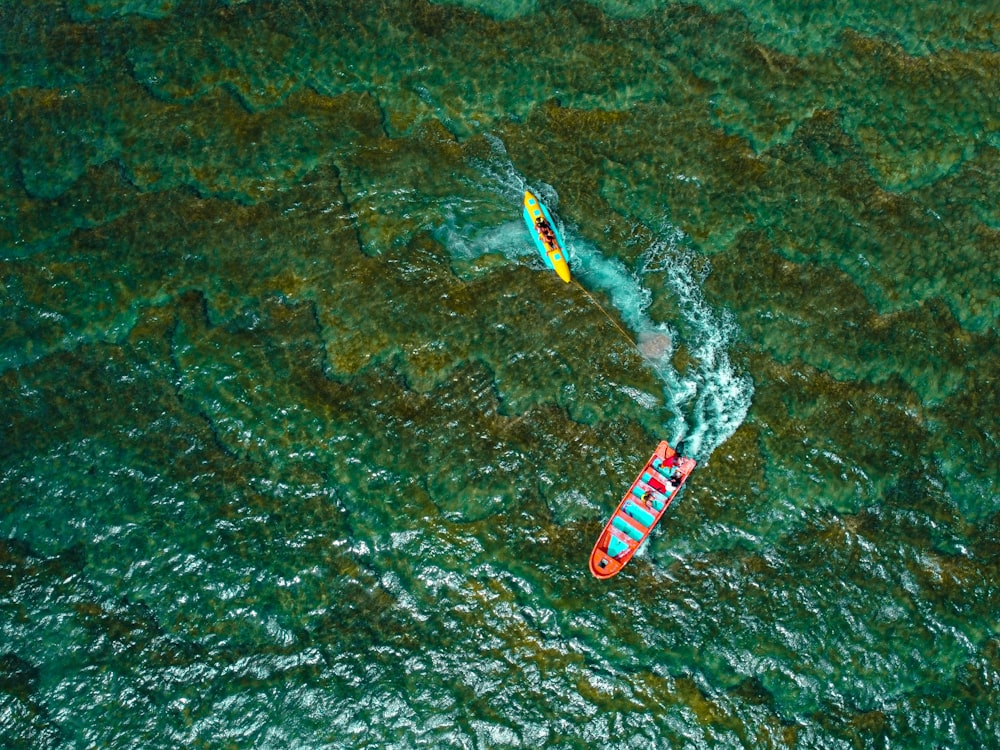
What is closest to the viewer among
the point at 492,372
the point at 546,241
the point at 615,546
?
→ the point at 615,546

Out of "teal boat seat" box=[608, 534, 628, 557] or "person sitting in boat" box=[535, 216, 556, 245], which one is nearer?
"teal boat seat" box=[608, 534, 628, 557]

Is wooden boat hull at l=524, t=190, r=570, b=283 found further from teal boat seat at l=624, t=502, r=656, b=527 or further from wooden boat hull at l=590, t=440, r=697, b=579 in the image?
teal boat seat at l=624, t=502, r=656, b=527

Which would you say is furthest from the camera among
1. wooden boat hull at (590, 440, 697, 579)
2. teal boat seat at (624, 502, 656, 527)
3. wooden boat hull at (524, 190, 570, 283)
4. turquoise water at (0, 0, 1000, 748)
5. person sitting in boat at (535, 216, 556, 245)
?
person sitting in boat at (535, 216, 556, 245)

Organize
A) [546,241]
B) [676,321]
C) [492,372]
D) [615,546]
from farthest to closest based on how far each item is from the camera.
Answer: [546,241], [676,321], [492,372], [615,546]

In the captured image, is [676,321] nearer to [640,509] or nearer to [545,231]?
[545,231]

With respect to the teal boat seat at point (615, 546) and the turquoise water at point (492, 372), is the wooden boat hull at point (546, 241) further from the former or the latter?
the teal boat seat at point (615, 546)

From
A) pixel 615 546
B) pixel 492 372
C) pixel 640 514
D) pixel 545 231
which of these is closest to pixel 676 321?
pixel 545 231

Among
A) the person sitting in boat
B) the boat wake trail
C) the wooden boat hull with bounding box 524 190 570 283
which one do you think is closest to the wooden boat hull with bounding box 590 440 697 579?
the boat wake trail
